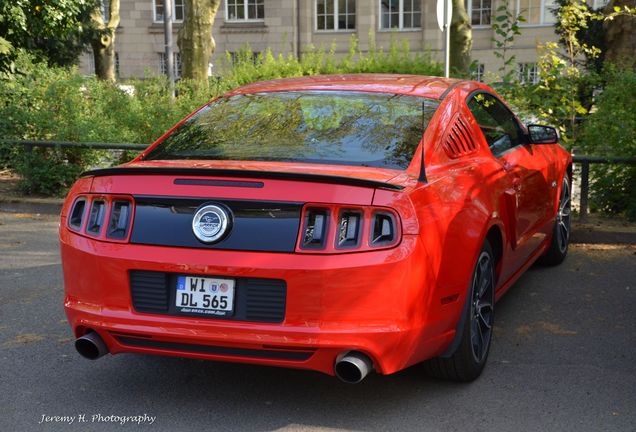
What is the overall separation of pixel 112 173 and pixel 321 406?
1574mm

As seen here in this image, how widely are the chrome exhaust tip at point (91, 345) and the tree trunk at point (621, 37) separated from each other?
9.47 metres

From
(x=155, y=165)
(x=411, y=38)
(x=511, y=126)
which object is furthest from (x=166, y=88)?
(x=411, y=38)

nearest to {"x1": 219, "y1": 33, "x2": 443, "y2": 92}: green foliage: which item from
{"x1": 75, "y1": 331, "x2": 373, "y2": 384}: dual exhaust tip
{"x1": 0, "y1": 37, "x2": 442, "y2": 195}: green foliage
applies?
{"x1": 0, "y1": 37, "x2": 442, "y2": 195}: green foliage

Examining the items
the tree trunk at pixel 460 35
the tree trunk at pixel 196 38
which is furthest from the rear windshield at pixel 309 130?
the tree trunk at pixel 460 35

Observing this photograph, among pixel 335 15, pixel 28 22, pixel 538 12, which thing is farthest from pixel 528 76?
pixel 335 15

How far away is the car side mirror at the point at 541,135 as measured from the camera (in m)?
6.23

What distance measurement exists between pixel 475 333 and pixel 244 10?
131 ft

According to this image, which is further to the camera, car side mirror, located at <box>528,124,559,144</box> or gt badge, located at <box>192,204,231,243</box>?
car side mirror, located at <box>528,124,559,144</box>

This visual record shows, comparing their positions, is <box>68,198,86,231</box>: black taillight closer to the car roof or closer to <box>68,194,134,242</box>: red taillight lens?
<box>68,194,134,242</box>: red taillight lens

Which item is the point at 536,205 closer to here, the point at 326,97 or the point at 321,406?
the point at 326,97

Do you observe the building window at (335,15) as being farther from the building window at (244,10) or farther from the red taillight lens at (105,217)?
the red taillight lens at (105,217)

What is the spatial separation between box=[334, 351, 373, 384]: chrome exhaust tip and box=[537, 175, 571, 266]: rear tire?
3.78 m

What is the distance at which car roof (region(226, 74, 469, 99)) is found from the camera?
17.0 feet

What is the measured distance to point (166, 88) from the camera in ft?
40.9
